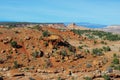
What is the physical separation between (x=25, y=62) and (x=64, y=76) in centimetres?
442

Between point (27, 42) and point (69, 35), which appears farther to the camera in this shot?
point (69, 35)

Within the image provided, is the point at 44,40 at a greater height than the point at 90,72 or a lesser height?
greater

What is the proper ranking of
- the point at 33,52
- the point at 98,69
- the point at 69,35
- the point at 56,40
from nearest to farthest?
1. the point at 98,69
2. the point at 33,52
3. the point at 56,40
4. the point at 69,35

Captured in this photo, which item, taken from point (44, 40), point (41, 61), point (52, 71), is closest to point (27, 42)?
point (44, 40)

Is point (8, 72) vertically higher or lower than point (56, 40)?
lower

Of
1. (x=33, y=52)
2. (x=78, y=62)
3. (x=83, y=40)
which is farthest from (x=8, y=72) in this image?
(x=83, y=40)

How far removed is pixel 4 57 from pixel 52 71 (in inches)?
192

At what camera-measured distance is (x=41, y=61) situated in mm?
29750

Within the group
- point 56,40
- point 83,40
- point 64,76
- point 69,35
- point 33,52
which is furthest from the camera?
point 69,35

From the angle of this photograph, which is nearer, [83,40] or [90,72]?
[90,72]

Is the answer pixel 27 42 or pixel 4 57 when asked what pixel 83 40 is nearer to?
pixel 27 42

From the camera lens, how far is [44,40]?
33562mm

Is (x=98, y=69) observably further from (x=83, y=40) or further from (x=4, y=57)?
(x=83, y=40)

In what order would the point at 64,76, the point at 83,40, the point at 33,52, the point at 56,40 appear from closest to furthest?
the point at 64,76 → the point at 33,52 → the point at 56,40 → the point at 83,40
